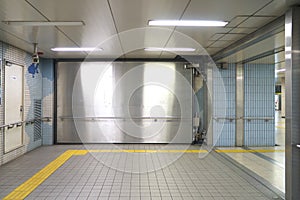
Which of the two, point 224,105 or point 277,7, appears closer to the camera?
point 277,7

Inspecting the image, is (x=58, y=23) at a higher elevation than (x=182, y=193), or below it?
higher

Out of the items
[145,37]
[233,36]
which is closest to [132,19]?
[145,37]

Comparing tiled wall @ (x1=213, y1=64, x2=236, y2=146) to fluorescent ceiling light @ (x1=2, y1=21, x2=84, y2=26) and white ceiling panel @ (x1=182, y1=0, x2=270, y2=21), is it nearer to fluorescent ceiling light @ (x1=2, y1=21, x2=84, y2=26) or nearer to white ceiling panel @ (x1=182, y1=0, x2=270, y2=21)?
white ceiling panel @ (x1=182, y1=0, x2=270, y2=21)

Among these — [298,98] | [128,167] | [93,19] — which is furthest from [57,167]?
[298,98]

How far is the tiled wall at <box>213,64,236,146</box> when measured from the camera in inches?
279

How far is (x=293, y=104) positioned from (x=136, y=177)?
2.57 m

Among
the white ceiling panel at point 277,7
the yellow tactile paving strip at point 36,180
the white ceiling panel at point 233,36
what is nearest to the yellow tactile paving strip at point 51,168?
the yellow tactile paving strip at point 36,180

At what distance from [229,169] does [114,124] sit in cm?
367

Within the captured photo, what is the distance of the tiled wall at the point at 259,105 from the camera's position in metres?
7.12

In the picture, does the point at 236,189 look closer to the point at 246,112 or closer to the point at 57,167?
the point at 57,167

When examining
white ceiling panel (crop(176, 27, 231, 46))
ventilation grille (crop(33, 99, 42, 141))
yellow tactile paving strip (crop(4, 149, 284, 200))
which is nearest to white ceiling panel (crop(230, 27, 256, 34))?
white ceiling panel (crop(176, 27, 231, 46))

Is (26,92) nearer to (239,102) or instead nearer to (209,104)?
(209,104)

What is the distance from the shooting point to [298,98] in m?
3.06

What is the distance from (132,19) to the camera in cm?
359
